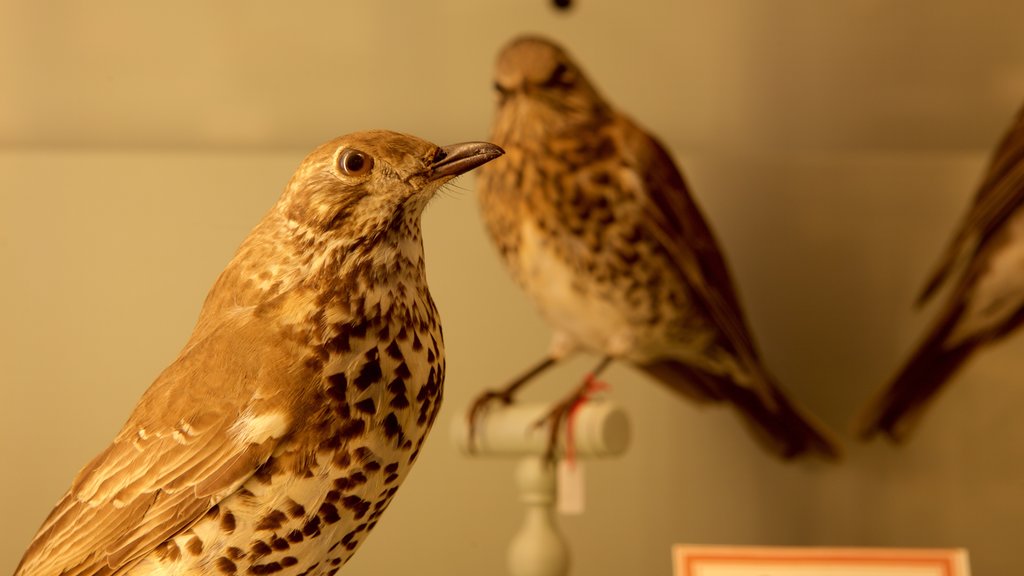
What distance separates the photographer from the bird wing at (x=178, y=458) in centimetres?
45

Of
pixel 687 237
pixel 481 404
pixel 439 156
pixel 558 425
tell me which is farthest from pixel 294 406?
pixel 687 237

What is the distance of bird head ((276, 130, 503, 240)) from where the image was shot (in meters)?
0.46

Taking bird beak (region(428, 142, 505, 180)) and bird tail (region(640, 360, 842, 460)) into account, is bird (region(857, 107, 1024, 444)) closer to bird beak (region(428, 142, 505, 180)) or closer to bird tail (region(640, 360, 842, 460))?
bird tail (region(640, 360, 842, 460))

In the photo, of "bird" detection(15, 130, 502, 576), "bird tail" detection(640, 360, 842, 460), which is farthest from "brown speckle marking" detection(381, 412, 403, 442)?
"bird tail" detection(640, 360, 842, 460)

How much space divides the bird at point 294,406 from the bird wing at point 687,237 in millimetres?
886

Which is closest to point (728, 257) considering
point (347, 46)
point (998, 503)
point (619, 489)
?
point (619, 489)

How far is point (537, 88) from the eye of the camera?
124cm

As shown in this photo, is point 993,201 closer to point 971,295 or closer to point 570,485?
point 971,295

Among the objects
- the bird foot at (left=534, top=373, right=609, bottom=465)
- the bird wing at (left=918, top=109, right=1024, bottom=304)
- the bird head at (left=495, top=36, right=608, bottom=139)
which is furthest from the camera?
the bird wing at (left=918, top=109, right=1024, bottom=304)

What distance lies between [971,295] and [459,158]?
4.33 feet

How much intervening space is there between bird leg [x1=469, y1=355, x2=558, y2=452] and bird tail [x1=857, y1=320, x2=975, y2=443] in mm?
615

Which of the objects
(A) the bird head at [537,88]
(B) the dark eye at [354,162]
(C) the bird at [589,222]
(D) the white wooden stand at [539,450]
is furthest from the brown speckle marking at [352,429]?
(A) the bird head at [537,88]

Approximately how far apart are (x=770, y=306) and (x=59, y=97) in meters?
Answer: 1.14

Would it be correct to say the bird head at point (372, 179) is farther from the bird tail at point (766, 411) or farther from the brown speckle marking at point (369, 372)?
the bird tail at point (766, 411)
